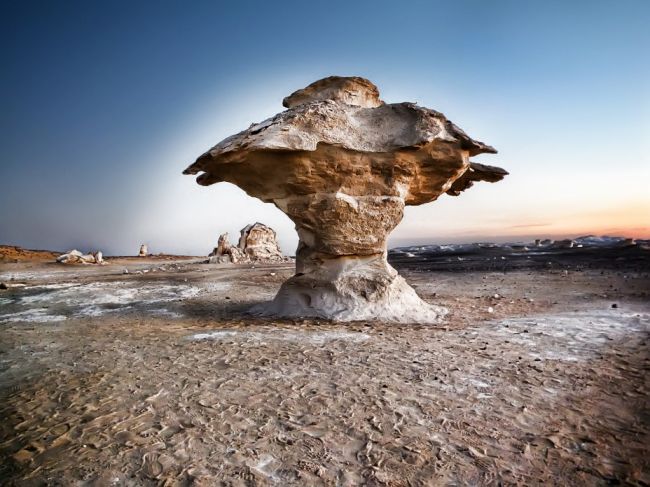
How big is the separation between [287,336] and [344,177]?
3884 mm

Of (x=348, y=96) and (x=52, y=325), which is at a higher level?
(x=348, y=96)

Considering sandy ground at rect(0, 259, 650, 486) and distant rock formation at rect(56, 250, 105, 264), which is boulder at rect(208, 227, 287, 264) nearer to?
distant rock formation at rect(56, 250, 105, 264)

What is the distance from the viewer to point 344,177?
28.1ft

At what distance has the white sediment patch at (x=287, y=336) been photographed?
6.10 meters

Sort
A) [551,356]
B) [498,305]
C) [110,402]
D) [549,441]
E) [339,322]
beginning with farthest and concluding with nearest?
[498,305] → [339,322] → [551,356] → [110,402] → [549,441]

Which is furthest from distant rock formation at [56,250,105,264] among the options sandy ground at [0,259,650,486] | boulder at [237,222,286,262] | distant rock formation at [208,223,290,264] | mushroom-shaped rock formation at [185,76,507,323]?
mushroom-shaped rock formation at [185,76,507,323]

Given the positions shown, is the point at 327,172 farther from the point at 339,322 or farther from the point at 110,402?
the point at 110,402

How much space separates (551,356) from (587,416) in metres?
1.69

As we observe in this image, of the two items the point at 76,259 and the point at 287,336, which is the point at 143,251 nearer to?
the point at 76,259

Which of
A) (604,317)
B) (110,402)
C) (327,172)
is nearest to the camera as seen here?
(110,402)

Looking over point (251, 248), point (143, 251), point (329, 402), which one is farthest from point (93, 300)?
point (143, 251)

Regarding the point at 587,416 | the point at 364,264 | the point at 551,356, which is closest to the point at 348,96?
the point at 364,264

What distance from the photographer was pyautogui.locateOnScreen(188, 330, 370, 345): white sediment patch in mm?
6097

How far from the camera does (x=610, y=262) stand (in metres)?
18.2
